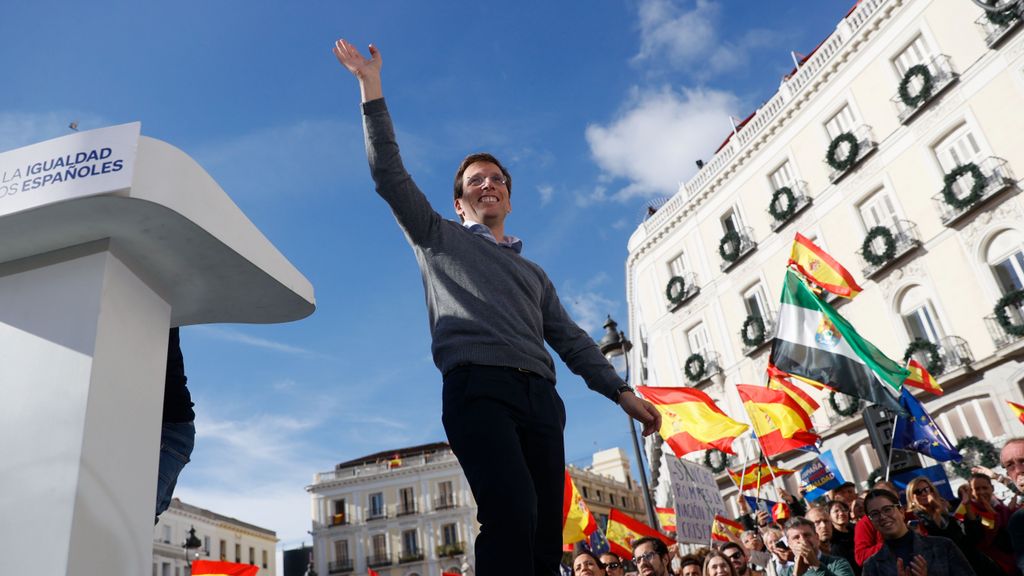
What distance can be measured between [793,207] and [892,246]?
3.96m

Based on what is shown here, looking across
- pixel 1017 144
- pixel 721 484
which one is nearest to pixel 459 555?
pixel 721 484

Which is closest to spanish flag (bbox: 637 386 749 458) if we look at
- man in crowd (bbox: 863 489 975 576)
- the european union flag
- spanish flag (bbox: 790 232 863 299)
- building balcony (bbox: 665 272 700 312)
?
the european union flag

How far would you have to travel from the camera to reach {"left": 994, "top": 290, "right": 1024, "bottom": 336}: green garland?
56.0ft

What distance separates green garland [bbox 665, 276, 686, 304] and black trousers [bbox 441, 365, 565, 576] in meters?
26.4

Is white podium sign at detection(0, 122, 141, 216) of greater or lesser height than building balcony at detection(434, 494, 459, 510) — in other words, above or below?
below

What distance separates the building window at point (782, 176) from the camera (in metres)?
24.7

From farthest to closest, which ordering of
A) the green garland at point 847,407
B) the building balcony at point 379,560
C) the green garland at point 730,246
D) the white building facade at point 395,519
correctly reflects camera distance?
the building balcony at point 379,560
the white building facade at point 395,519
the green garland at point 730,246
the green garland at point 847,407

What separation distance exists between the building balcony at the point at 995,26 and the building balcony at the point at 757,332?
9.55 meters

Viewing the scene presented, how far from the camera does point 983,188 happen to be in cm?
1823

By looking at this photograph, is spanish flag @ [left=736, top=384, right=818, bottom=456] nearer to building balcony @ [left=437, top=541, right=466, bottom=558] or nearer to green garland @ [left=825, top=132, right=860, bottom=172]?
green garland @ [left=825, top=132, right=860, bottom=172]

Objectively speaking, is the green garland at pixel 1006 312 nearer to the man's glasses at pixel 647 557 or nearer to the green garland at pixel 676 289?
the green garland at pixel 676 289

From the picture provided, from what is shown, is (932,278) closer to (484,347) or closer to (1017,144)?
(1017,144)

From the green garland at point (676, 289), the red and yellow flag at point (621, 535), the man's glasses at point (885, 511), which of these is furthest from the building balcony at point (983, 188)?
the man's glasses at point (885, 511)

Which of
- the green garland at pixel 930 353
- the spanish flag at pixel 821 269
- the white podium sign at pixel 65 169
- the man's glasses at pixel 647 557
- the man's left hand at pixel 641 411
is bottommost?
the man's glasses at pixel 647 557
